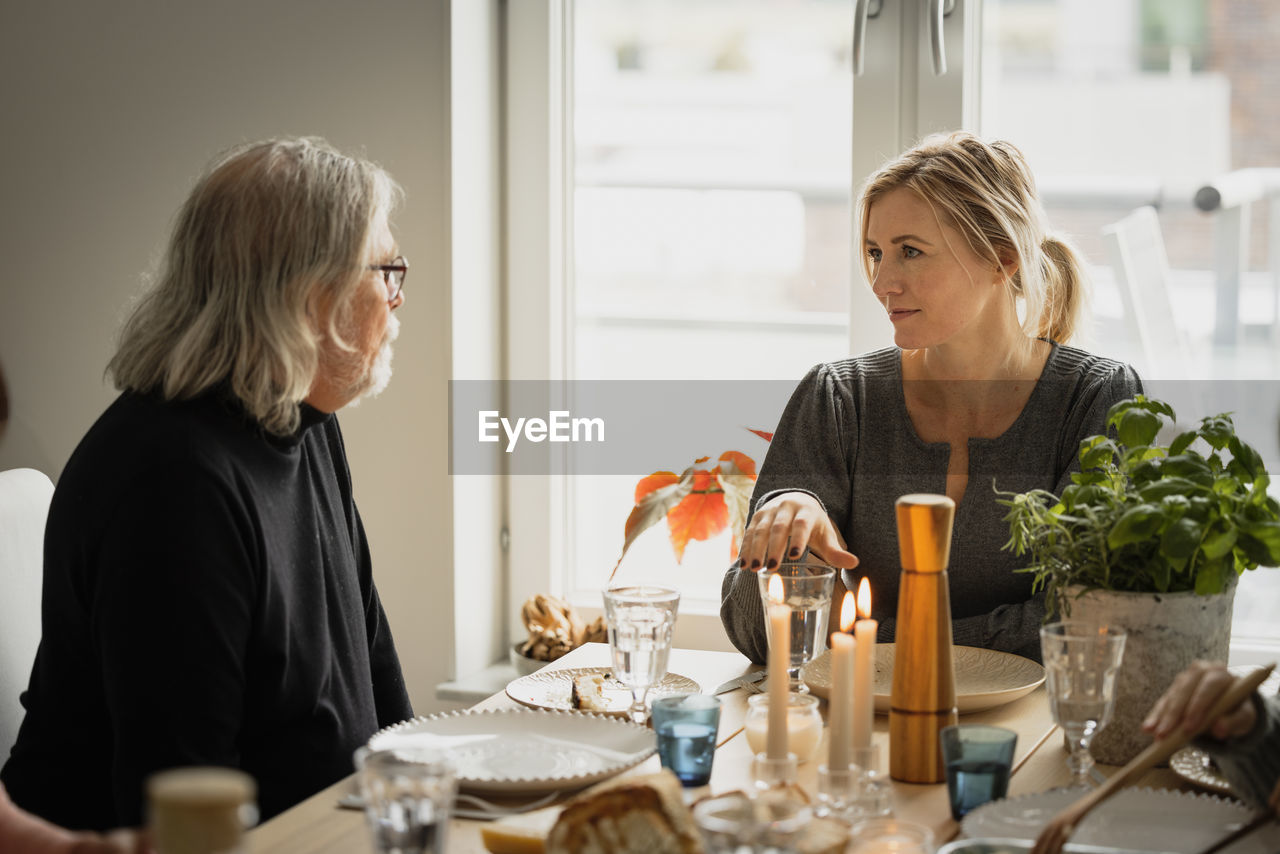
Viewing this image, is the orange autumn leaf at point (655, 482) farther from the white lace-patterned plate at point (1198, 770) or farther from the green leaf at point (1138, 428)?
the white lace-patterned plate at point (1198, 770)

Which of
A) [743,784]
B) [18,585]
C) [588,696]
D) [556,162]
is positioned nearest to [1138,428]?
[743,784]

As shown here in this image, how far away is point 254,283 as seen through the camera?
1.47 metres

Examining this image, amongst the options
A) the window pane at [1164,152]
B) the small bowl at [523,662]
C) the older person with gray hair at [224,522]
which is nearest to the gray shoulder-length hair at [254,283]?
the older person with gray hair at [224,522]

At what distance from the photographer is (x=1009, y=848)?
3.22 ft

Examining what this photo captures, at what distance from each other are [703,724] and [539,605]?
4.23 feet

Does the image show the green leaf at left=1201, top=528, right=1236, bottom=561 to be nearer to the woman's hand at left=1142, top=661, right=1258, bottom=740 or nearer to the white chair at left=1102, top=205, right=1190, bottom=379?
the woman's hand at left=1142, top=661, right=1258, bottom=740

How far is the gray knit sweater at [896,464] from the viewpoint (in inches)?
72.4

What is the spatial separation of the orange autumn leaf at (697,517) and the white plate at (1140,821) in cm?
116

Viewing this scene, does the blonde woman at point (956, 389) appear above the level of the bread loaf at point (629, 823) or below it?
above

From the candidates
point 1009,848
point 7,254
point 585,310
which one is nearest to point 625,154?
point 585,310

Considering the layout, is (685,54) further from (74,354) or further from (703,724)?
(703,724)

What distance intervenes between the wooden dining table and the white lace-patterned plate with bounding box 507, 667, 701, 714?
25mm

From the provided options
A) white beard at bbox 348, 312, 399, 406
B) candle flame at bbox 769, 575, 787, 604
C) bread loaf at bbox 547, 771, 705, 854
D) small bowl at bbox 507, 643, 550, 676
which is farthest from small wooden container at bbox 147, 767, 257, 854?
small bowl at bbox 507, 643, 550, 676

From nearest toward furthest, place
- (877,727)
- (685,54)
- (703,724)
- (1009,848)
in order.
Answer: (1009,848) < (703,724) < (877,727) < (685,54)
